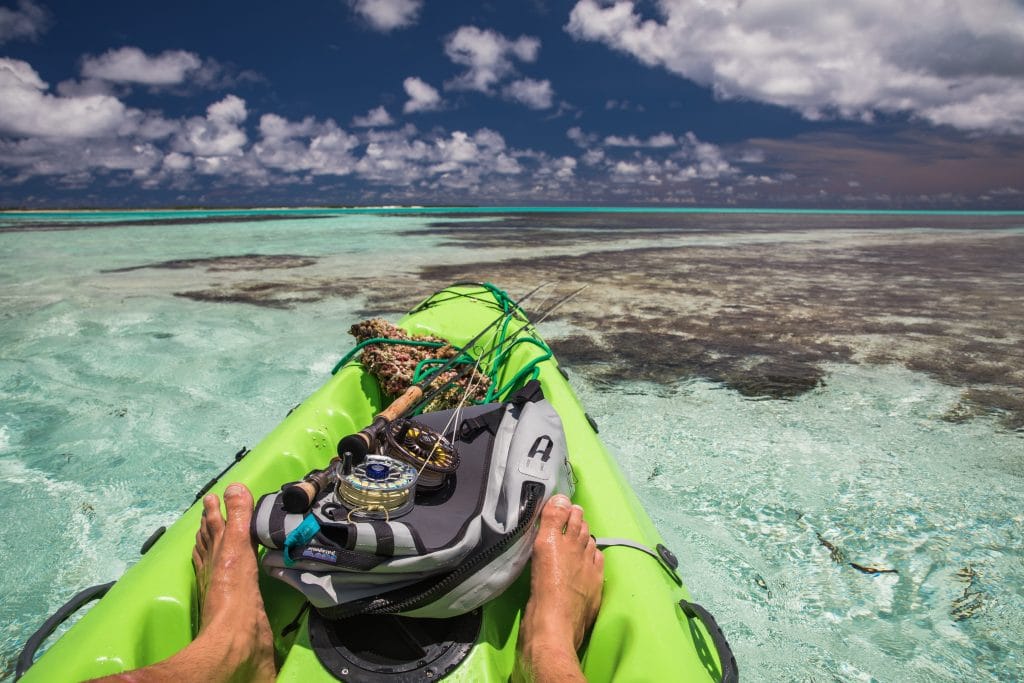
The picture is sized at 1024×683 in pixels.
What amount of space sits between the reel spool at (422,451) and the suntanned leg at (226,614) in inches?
19.3

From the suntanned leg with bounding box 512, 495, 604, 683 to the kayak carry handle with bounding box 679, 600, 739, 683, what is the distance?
10.1 inches

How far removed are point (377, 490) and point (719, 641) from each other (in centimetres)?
102

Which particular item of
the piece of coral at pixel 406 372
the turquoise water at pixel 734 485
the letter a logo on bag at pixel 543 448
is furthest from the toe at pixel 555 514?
the piece of coral at pixel 406 372

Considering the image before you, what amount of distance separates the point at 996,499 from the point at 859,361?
8.61 feet

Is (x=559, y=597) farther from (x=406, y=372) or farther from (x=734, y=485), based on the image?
(x=734, y=485)

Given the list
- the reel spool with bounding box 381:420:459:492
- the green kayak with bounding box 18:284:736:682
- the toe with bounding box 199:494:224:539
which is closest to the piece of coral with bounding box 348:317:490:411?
the green kayak with bounding box 18:284:736:682

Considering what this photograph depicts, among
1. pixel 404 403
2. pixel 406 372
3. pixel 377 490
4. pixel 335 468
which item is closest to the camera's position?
pixel 377 490

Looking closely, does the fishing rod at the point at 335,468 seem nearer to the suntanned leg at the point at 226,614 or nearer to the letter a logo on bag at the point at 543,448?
the suntanned leg at the point at 226,614

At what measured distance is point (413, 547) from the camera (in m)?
1.35

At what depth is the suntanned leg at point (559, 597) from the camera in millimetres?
1364

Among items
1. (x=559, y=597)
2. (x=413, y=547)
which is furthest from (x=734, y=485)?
(x=413, y=547)

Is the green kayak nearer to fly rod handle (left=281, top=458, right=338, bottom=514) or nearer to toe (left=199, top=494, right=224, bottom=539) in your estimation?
toe (left=199, top=494, right=224, bottom=539)

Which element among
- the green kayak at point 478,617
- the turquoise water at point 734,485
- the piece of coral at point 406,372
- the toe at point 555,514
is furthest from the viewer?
the piece of coral at point 406,372

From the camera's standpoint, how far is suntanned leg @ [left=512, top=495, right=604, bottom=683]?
1.36 m
